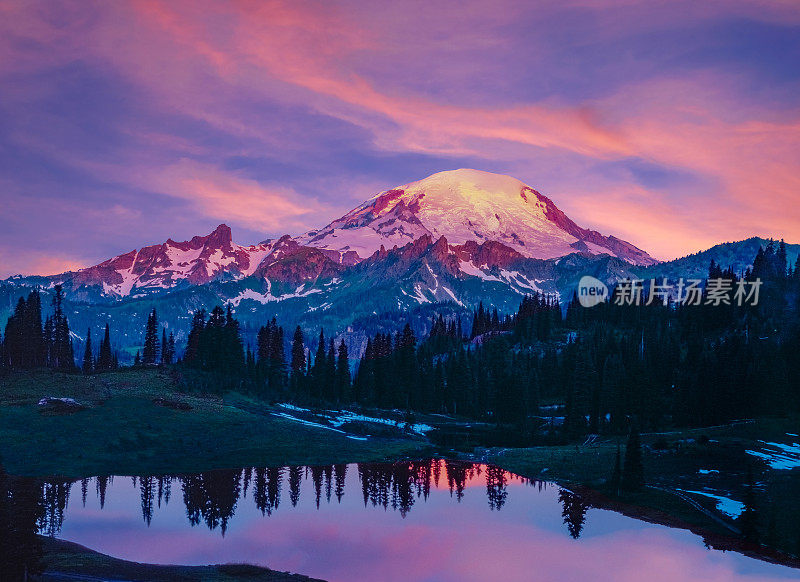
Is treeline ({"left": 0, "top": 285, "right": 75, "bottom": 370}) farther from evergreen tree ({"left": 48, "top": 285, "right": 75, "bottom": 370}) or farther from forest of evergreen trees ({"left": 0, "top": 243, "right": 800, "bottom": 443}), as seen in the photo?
evergreen tree ({"left": 48, "top": 285, "right": 75, "bottom": 370})

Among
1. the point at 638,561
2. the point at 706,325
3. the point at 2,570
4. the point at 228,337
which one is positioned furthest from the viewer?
the point at 706,325

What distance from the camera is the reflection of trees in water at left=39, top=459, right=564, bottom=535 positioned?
5572cm

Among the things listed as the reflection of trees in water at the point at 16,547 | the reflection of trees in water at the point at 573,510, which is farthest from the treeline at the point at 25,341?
the reflection of trees in water at the point at 16,547

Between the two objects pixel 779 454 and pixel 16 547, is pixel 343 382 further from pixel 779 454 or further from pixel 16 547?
pixel 16 547

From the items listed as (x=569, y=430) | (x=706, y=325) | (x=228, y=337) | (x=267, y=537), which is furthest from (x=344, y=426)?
(x=706, y=325)

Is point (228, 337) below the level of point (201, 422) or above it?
above

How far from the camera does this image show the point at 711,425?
4166 inches

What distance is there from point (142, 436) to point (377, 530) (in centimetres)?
4126

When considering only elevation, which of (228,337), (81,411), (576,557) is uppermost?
(228,337)

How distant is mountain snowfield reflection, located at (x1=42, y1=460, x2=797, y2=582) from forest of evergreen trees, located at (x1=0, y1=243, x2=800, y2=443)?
48.3m

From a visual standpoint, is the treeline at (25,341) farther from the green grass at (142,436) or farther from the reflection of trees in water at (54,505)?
the reflection of trees in water at (54,505)

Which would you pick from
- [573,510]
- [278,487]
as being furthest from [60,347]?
[573,510]

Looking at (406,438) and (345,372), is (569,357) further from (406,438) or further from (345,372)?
(406,438)

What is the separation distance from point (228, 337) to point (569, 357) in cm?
7552
